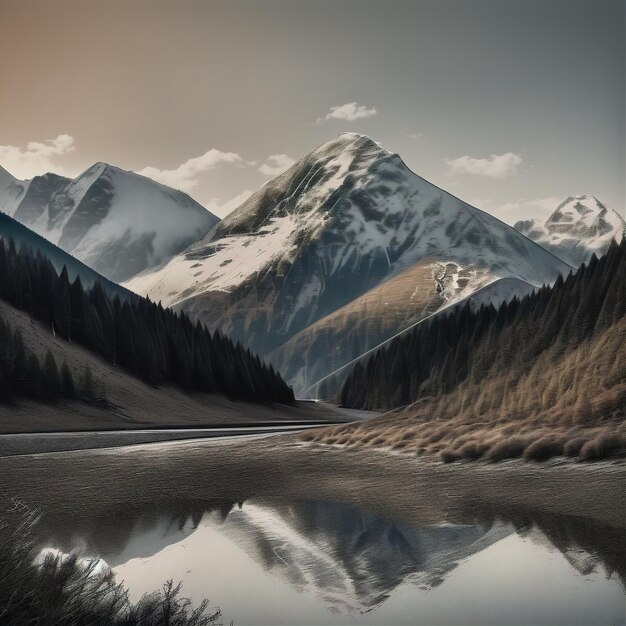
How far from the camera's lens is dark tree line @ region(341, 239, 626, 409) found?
112 ft

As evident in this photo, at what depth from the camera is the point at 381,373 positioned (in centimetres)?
8806

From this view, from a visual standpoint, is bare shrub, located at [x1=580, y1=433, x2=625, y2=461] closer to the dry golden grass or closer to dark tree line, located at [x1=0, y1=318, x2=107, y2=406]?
the dry golden grass

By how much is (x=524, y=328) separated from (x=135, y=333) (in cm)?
7827

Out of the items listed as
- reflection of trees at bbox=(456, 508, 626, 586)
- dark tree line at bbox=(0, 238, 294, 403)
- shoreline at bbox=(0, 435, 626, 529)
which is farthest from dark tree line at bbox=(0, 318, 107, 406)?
reflection of trees at bbox=(456, 508, 626, 586)

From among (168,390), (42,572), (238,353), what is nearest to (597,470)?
(42,572)

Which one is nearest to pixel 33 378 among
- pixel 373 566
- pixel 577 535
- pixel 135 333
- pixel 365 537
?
pixel 135 333

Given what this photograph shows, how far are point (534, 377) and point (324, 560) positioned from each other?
2055cm

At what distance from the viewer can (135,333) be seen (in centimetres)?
10800

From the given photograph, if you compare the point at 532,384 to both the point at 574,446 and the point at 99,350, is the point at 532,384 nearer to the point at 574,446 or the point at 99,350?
the point at 574,446

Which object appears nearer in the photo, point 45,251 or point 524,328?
point 524,328

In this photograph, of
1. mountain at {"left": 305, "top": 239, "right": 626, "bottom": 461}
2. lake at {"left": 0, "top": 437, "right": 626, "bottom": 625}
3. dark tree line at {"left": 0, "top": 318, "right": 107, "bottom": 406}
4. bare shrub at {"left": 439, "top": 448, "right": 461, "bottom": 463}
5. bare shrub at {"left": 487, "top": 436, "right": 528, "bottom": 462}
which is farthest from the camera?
dark tree line at {"left": 0, "top": 318, "right": 107, "bottom": 406}

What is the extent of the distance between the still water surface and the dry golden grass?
834cm

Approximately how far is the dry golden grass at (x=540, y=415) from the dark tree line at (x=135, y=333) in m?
71.7

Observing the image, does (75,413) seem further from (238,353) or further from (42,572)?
(42,572)
